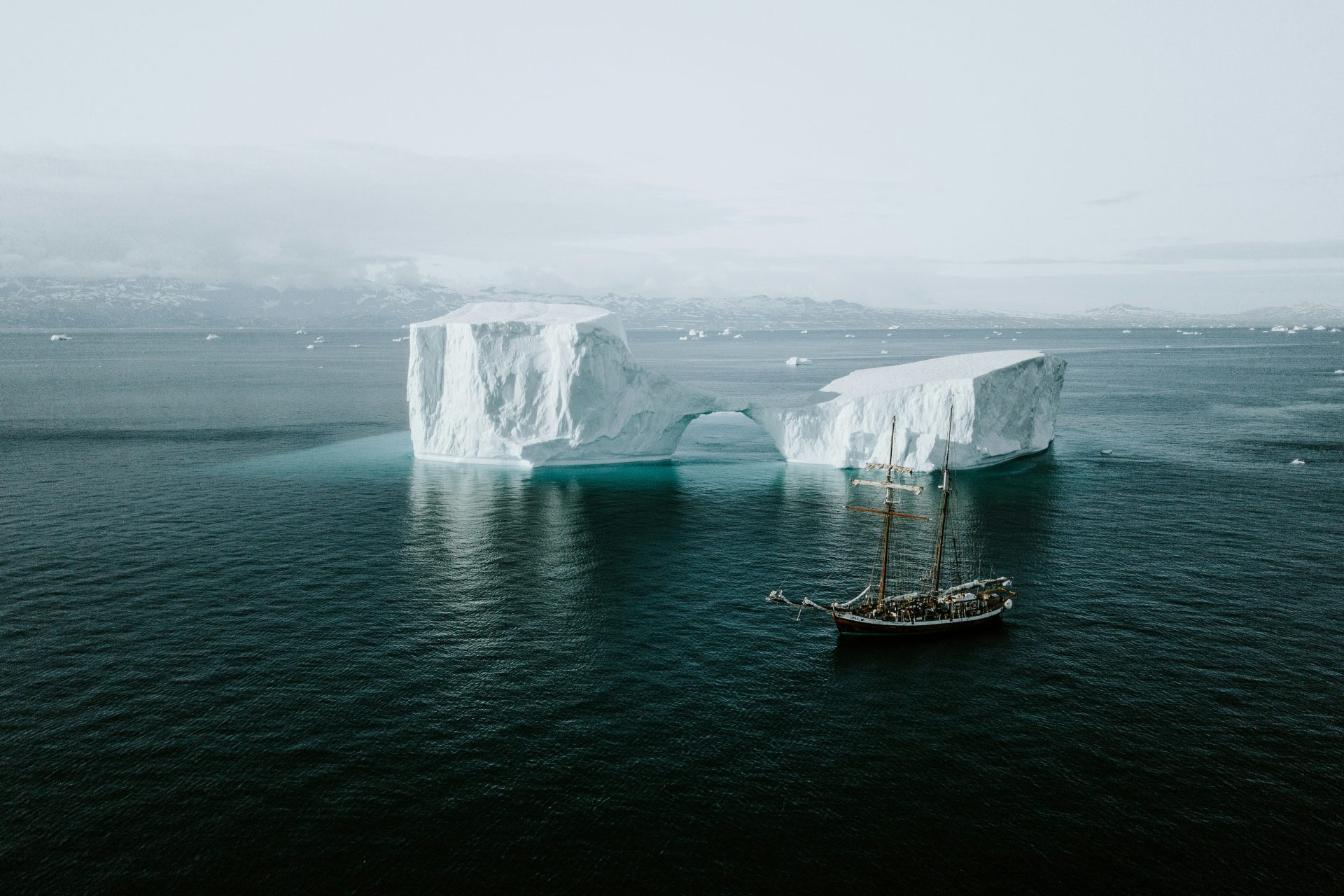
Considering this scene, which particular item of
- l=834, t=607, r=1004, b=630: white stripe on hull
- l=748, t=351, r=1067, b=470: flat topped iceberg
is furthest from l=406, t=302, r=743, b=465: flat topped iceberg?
l=834, t=607, r=1004, b=630: white stripe on hull

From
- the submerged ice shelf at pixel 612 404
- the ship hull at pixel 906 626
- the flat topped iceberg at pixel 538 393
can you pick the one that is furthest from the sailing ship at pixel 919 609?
the flat topped iceberg at pixel 538 393

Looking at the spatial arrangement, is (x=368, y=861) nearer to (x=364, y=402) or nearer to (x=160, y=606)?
(x=160, y=606)

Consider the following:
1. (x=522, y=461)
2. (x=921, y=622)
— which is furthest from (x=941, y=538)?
(x=522, y=461)

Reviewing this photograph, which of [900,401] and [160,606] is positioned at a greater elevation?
[900,401]

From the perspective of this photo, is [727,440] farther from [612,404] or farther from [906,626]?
[906,626]

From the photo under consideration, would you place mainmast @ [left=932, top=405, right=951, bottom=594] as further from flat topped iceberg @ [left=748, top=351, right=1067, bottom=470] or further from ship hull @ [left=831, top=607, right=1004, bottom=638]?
flat topped iceberg @ [left=748, top=351, right=1067, bottom=470]

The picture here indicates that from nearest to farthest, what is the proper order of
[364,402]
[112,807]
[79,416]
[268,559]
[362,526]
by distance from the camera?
[112,807] < [268,559] < [362,526] < [79,416] < [364,402]

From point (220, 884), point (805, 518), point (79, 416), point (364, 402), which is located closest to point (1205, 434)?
point (805, 518)
